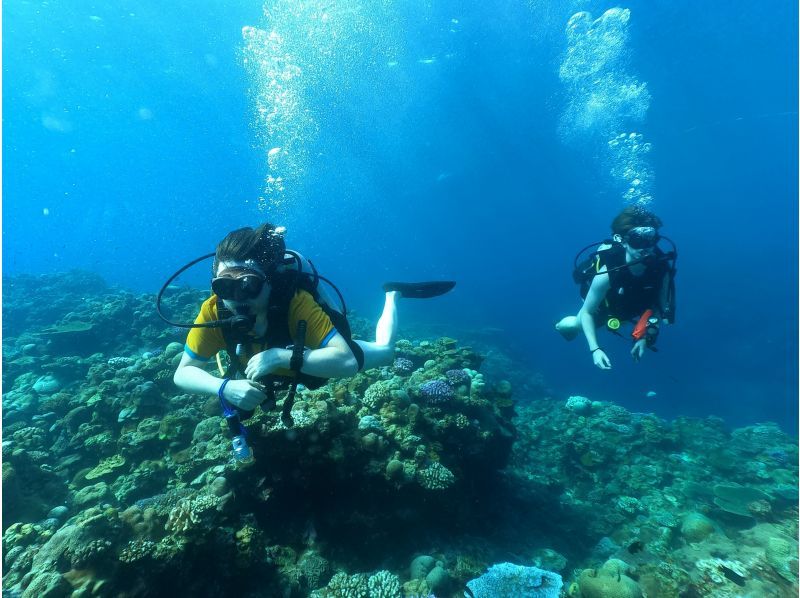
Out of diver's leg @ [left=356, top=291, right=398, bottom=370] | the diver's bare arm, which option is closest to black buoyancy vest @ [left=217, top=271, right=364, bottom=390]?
diver's leg @ [left=356, top=291, right=398, bottom=370]

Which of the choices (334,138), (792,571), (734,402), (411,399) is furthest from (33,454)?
(334,138)

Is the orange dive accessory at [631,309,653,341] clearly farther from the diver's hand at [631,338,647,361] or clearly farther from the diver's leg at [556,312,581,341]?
the diver's leg at [556,312,581,341]

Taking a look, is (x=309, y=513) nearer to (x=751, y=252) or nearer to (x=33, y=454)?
(x=33, y=454)

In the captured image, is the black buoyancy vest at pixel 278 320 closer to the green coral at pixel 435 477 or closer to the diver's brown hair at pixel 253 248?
the diver's brown hair at pixel 253 248

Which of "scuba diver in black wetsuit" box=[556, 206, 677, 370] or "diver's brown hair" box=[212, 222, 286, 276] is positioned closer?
"diver's brown hair" box=[212, 222, 286, 276]

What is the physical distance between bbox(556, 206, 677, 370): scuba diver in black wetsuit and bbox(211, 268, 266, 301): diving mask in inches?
208

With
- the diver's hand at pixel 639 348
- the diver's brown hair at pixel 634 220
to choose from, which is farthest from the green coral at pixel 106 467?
the diver's brown hair at pixel 634 220

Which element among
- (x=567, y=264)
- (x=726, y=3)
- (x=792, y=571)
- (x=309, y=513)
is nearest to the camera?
(x=309, y=513)

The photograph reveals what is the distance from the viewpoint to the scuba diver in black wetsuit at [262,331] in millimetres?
3076

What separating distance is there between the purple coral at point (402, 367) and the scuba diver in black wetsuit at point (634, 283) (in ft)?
12.8

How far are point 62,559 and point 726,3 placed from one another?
179ft

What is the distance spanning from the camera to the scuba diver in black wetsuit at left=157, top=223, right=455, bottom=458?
10.1 ft

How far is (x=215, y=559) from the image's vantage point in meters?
3.86

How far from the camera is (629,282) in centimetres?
610
